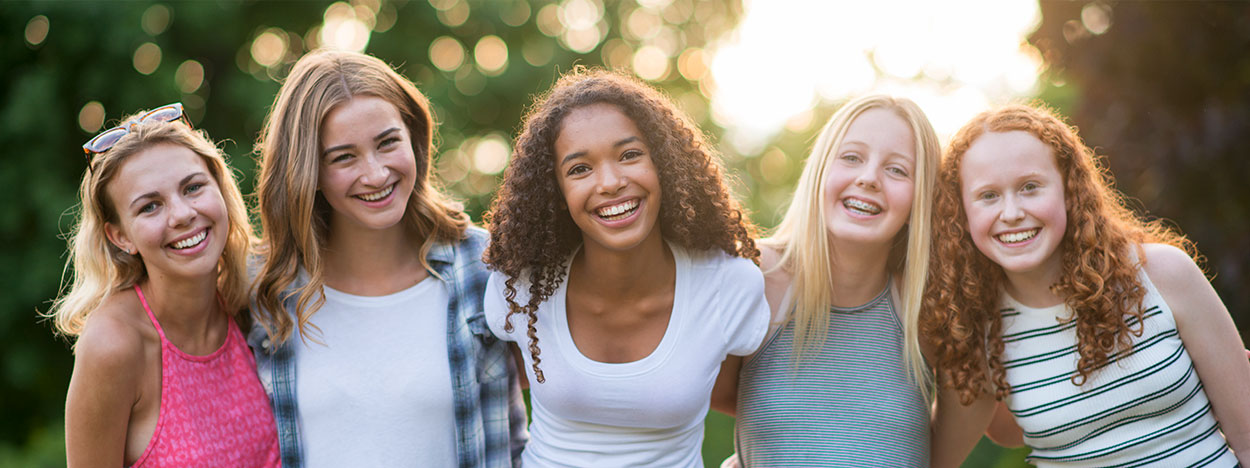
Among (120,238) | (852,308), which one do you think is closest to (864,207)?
(852,308)

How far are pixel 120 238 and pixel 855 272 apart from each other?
2.49m

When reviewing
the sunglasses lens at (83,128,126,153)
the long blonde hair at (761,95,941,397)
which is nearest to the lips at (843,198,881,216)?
the long blonde hair at (761,95,941,397)

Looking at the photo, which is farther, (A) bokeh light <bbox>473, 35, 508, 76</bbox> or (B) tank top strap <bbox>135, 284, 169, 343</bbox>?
(A) bokeh light <bbox>473, 35, 508, 76</bbox>

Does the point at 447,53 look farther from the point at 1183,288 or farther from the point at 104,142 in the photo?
the point at 1183,288

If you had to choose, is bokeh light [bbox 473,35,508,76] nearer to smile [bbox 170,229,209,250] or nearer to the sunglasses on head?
the sunglasses on head

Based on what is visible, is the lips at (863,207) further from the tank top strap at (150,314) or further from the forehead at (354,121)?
the tank top strap at (150,314)

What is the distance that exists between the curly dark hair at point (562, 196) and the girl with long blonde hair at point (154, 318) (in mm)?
942

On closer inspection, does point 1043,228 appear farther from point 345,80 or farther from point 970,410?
point 345,80

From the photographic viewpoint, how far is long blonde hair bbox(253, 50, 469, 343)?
117 inches

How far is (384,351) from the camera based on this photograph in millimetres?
3000

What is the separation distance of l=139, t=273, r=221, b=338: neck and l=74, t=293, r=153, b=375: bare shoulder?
0.05 m

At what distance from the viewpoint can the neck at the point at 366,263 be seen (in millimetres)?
3145

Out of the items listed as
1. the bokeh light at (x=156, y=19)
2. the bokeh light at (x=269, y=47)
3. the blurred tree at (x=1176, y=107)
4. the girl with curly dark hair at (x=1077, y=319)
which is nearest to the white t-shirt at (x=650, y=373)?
the girl with curly dark hair at (x=1077, y=319)

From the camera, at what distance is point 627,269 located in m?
A: 2.87
